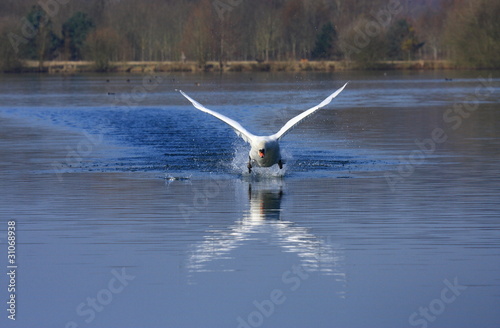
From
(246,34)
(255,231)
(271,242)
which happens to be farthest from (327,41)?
(271,242)

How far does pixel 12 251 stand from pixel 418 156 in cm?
1368

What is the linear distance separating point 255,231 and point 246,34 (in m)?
121

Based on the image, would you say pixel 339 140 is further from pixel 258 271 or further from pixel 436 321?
pixel 436 321

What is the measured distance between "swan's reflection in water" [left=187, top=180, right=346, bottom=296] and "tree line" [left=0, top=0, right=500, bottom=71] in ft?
276

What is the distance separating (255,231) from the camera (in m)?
15.7

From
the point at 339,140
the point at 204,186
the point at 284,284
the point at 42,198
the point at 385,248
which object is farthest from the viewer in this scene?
the point at 339,140

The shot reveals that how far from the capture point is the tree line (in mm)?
101500

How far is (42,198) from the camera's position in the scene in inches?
763

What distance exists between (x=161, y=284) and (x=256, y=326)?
1.99 meters

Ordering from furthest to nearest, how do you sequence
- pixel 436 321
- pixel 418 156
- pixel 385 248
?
pixel 418 156 < pixel 385 248 < pixel 436 321

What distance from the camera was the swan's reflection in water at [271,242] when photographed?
13227 millimetres

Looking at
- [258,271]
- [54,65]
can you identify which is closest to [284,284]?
[258,271]

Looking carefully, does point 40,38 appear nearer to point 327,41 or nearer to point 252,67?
point 252,67

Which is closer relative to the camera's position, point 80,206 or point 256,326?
point 256,326
